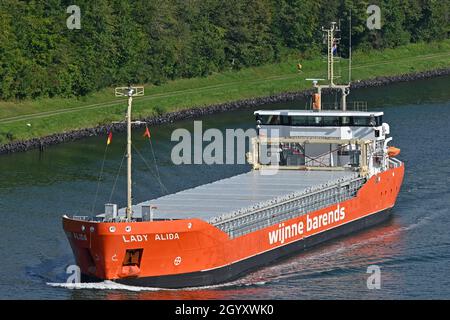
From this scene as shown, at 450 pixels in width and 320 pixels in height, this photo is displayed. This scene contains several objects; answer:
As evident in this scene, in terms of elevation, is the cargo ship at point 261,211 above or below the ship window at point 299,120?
below

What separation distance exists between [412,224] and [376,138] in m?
7.17

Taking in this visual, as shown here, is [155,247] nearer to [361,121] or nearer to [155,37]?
[361,121]

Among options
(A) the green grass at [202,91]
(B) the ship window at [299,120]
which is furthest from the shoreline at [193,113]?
(B) the ship window at [299,120]

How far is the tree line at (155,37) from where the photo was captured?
122750 mm

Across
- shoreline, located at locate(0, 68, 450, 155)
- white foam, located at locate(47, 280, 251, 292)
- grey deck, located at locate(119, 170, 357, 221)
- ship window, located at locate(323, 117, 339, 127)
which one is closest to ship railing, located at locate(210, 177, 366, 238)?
grey deck, located at locate(119, 170, 357, 221)

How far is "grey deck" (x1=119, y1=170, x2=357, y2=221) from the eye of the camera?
69.6 metres

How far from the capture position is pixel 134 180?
89.4 metres

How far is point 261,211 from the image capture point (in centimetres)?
7175

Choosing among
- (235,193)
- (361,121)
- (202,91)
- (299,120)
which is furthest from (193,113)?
(235,193)

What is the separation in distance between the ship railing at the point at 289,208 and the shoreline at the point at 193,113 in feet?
78.0

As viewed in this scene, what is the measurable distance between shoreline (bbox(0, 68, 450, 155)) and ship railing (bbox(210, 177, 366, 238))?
23.8 m

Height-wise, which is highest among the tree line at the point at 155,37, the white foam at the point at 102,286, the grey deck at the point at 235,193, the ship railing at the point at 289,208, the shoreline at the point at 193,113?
the tree line at the point at 155,37

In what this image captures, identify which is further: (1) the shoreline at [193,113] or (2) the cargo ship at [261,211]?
(1) the shoreline at [193,113]

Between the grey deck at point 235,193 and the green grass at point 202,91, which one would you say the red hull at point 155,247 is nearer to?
the grey deck at point 235,193
